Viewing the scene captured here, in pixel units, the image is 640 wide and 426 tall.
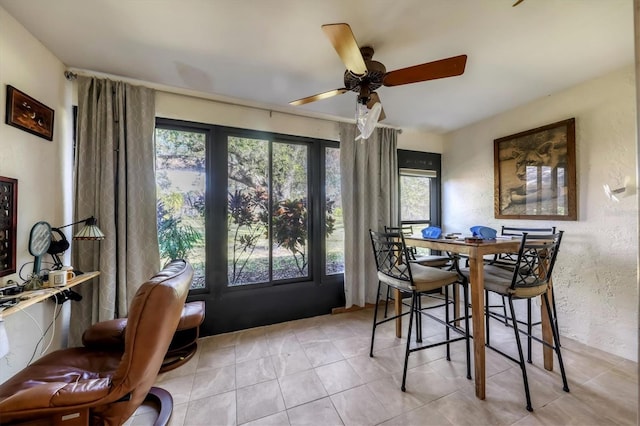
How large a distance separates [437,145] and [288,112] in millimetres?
2366

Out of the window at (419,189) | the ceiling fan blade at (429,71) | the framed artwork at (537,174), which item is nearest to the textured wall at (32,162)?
the ceiling fan blade at (429,71)

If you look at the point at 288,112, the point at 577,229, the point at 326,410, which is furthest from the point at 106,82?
the point at 577,229

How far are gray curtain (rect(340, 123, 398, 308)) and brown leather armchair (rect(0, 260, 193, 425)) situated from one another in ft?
6.85

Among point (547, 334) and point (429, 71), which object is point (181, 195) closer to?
point (429, 71)

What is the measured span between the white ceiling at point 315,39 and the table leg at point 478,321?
153cm

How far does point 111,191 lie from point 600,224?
4.27 meters

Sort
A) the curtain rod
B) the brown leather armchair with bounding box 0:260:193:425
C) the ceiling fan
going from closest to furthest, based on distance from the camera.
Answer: the brown leather armchair with bounding box 0:260:193:425 → the ceiling fan → the curtain rod

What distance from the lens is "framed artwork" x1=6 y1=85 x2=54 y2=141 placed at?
5.01 feet

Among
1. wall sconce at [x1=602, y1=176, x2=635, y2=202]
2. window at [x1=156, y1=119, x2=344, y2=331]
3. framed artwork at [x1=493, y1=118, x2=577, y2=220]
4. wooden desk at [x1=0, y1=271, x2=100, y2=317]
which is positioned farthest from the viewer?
window at [x1=156, y1=119, x2=344, y2=331]

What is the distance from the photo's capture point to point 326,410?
5.16 ft

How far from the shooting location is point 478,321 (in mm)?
1696

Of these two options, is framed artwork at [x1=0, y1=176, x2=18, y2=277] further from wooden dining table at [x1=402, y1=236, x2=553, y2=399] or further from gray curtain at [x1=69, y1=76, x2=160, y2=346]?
wooden dining table at [x1=402, y1=236, x2=553, y2=399]

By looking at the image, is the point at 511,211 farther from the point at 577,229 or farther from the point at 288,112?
the point at 288,112

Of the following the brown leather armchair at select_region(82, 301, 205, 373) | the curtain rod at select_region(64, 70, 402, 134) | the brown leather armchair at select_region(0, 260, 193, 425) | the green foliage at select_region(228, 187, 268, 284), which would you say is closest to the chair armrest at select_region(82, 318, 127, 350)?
the brown leather armchair at select_region(82, 301, 205, 373)
